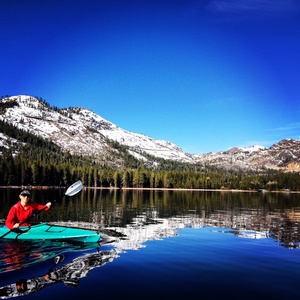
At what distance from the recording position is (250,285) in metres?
14.8

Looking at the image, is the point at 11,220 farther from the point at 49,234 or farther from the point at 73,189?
the point at 73,189

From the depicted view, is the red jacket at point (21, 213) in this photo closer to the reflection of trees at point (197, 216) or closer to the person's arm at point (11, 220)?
the person's arm at point (11, 220)

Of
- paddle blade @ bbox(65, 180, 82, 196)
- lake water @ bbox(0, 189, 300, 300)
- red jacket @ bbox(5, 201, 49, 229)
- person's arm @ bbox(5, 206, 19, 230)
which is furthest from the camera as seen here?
paddle blade @ bbox(65, 180, 82, 196)

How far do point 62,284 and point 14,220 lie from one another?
31.6ft

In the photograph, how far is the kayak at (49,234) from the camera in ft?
72.6

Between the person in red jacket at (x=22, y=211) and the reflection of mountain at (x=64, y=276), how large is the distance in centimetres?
575

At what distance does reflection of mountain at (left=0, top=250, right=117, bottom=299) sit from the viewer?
13141mm

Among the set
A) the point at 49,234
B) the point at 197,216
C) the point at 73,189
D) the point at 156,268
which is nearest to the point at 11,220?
the point at 49,234

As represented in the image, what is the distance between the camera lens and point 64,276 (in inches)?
604

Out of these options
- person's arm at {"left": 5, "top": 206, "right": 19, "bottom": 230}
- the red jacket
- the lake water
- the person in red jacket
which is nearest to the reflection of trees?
the lake water

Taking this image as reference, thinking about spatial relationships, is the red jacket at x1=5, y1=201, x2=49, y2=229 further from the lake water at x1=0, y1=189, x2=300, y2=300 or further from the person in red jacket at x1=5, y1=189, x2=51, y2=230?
the lake water at x1=0, y1=189, x2=300, y2=300

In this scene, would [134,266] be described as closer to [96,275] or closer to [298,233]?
[96,275]

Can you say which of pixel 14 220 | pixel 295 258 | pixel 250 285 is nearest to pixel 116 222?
pixel 14 220

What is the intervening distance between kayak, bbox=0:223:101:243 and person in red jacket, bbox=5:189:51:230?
1.95 ft
